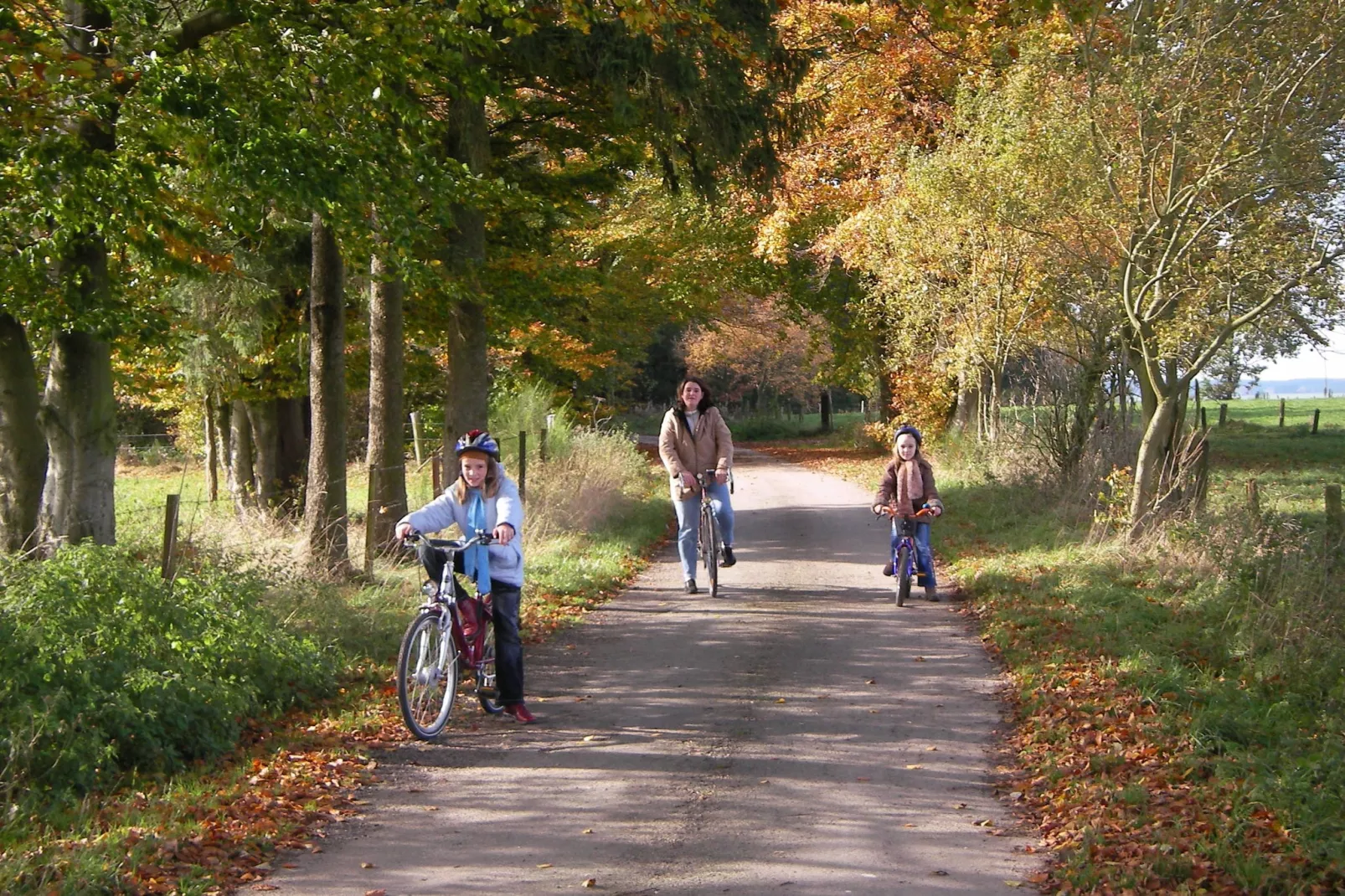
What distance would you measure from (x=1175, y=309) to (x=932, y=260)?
31.0ft

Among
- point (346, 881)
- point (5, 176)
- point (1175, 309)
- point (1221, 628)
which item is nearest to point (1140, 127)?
point (1175, 309)

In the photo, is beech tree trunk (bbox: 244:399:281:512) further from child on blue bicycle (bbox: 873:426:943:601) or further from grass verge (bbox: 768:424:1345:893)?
child on blue bicycle (bbox: 873:426:943:601)

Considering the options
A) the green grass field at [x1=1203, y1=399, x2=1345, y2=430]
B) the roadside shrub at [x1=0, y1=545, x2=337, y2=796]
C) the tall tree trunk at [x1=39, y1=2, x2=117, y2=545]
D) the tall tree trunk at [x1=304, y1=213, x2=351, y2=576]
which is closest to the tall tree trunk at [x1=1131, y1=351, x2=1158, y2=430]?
the tall tree trunk at [x1=304, y1=213, x2=351, y2=576]

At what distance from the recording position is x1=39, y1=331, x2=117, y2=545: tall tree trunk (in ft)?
33.4

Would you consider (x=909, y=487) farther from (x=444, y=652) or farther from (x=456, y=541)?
(x=444, y=652)

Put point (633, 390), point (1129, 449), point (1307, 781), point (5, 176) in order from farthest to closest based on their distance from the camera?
point (633, 390), point (1129, 449), point (5, 176), point (1307, 781)

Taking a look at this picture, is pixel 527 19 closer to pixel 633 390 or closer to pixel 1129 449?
pixel 1129 449

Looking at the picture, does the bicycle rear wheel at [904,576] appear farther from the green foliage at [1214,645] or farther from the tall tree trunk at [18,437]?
the tall tree trunk at [18,437]

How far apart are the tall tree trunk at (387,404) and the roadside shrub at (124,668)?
5.62 metres

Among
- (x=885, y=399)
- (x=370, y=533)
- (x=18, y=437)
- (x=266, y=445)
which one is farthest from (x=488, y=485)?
(x=885, y=399)

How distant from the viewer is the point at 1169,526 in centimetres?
1386

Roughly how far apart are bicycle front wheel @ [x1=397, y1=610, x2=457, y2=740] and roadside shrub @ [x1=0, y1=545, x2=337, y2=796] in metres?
1.03

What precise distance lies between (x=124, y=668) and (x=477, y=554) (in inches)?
82.2

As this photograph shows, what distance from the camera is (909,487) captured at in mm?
12805
